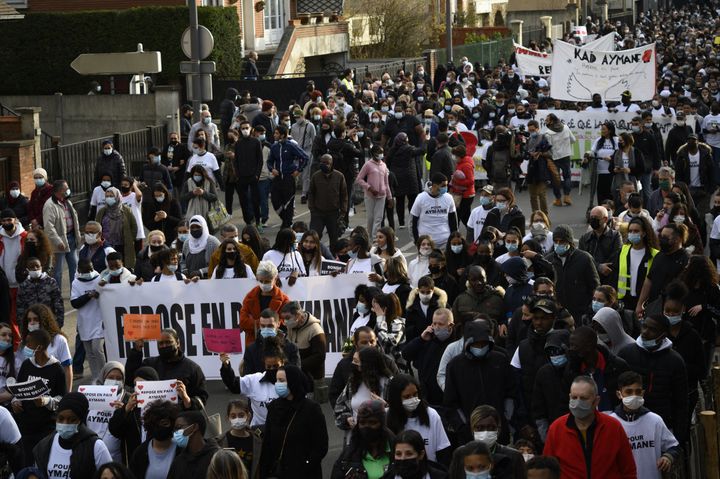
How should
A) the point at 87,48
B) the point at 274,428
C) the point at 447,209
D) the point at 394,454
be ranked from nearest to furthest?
1. the point at 394,454
2. the point at 274,428
3. the point at 447,209
4. the point at 87,48

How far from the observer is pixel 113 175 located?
2092 cm

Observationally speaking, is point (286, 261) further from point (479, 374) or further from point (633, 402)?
point (633, 402)

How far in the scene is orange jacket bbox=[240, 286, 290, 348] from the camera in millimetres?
13273

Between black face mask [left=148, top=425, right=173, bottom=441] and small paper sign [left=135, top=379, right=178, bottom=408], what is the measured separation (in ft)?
2.29

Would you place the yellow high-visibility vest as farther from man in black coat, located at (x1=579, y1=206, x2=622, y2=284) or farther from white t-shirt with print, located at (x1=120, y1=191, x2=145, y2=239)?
white t-shirt with print, located at (x1=120, y1=191, x2=145, y2=239)

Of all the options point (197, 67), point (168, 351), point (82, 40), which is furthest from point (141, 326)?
point (82, 40)

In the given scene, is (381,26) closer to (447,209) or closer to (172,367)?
(447,209)

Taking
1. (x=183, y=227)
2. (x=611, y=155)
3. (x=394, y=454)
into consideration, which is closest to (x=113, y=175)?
(x=183, y=227)

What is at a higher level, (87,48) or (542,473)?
(87,48)

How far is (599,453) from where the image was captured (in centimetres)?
870

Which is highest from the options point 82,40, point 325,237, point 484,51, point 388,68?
point 82,40

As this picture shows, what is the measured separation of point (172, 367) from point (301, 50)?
113 feet

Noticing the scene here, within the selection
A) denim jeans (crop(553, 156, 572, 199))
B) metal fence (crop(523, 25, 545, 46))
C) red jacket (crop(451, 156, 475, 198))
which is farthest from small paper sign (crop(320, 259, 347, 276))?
metal fence (crop(523, 25, 545, 46))

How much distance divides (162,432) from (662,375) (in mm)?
3370
